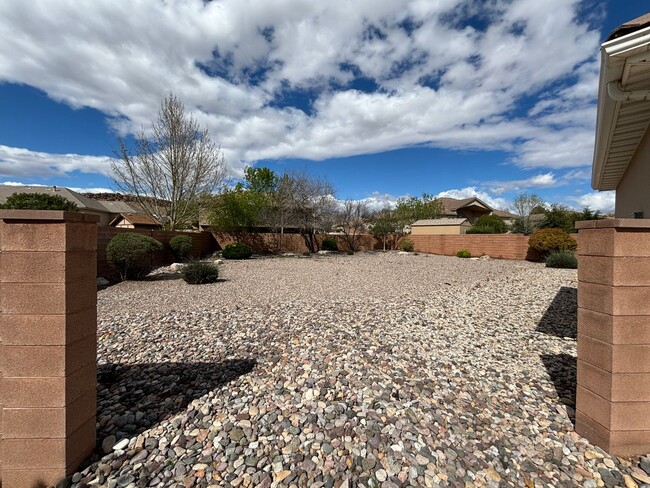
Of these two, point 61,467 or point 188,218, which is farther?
point 188,218

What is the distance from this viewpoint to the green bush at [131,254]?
9.06 meters

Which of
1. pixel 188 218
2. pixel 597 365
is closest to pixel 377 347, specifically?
pixel 597 365

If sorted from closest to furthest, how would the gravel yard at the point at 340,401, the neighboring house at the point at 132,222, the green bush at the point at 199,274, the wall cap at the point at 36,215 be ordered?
1. the wall cap at the point at 36,215
2. the gravel yard at the point at 340,401
3. the green bush at the point at 199,274
4. the neighboring house at the point at 132,222

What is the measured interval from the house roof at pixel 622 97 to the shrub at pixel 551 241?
31.8 feet

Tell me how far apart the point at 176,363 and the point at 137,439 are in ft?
4.36

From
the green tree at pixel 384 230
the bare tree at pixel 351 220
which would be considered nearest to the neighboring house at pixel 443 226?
the green tree at pixel 384 230

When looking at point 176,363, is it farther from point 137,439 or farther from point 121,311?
point 121,311

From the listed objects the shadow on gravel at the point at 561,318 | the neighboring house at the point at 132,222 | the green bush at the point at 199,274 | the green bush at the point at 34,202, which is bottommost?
the shadow on gravel at the point at 561,318

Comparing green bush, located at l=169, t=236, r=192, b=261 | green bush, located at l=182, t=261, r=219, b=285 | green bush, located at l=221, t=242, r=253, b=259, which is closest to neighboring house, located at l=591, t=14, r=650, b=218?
green bush, located at l=182, t=261, r=219, b=285

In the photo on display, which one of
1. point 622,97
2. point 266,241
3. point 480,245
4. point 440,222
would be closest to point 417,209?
point 440,222

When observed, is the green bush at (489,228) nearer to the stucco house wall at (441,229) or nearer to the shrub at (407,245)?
the stucco house wall at (441,229)

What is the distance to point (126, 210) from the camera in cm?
3516

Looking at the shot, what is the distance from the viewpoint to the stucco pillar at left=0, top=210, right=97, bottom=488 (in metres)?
1.79

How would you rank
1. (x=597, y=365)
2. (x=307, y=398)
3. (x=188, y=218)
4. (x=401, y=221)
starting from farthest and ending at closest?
(x=401, y=221), (x=188, y=218), (x=307, y=398), (x=597, y=365)
